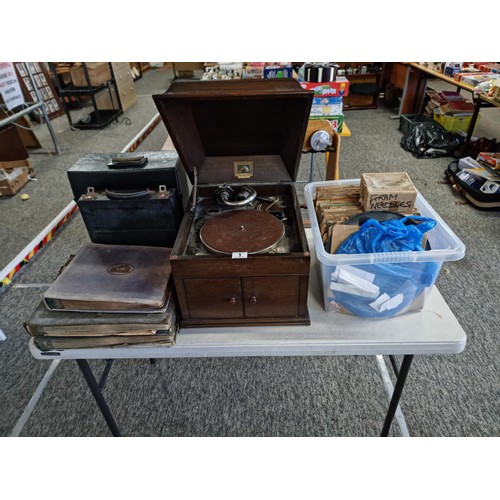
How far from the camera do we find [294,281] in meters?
0.95

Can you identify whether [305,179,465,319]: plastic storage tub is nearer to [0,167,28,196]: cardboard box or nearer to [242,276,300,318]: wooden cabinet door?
[242,276,300,318]: wooden cabinet door

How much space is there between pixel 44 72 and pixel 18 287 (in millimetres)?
4162

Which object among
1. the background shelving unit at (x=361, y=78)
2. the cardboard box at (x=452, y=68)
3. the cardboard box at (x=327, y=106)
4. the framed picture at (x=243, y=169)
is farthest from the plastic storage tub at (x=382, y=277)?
the background shelving unit at (x=361, y=78)

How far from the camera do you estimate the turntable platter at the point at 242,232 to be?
97 cm

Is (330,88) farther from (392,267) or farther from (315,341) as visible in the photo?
(315,341)

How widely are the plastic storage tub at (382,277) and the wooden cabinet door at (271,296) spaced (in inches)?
4.5

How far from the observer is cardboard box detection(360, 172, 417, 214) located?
3.65 ft

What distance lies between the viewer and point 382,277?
98cm

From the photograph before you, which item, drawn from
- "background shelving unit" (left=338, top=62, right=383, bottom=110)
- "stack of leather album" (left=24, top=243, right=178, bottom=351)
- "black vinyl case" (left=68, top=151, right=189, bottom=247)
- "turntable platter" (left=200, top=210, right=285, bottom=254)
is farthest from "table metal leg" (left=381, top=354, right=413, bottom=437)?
"background shelving unit" (left=338, top=62, right=383, bottom=110)

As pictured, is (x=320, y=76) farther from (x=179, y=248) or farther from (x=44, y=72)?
(x=44, y=72)

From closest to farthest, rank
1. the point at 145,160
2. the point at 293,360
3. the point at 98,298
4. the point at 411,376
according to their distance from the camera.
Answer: the point at 98,298, the point at 145,160, the point at 411,376, the point at 293,360

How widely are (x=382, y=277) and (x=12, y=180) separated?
11.7ft

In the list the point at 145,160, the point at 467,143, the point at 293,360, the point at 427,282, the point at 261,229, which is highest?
the point at 145,160

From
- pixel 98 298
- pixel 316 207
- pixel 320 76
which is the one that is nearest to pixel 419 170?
pixel 320 76
